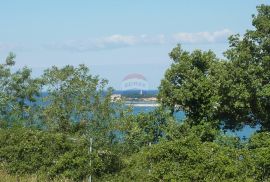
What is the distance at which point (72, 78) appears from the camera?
13.5 metres

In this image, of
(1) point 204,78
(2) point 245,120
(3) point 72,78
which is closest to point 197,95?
(1) point 204,78

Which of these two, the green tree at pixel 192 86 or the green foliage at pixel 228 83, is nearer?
the green foliage at pixel 228 83

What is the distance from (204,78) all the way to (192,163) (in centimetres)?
252

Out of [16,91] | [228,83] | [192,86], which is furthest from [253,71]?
[16,91]

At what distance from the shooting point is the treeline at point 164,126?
405 inches

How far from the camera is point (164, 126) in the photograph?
11820mm

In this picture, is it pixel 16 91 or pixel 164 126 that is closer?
pixel 164 126

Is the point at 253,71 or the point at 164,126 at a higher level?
the point at 253,71

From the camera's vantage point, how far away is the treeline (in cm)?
1029

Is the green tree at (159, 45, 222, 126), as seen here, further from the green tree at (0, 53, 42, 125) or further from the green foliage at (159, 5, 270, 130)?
the green tree at (0, 53, 42, 125)


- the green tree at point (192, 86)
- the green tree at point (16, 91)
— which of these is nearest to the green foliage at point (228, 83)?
the green tree at point (192, 86)

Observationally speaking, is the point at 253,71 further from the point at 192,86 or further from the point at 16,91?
A: the point at 16,91

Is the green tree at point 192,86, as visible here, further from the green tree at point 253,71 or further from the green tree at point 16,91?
the green tree at point 16,91

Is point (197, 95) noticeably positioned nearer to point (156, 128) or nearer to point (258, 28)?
point (156, 128)
